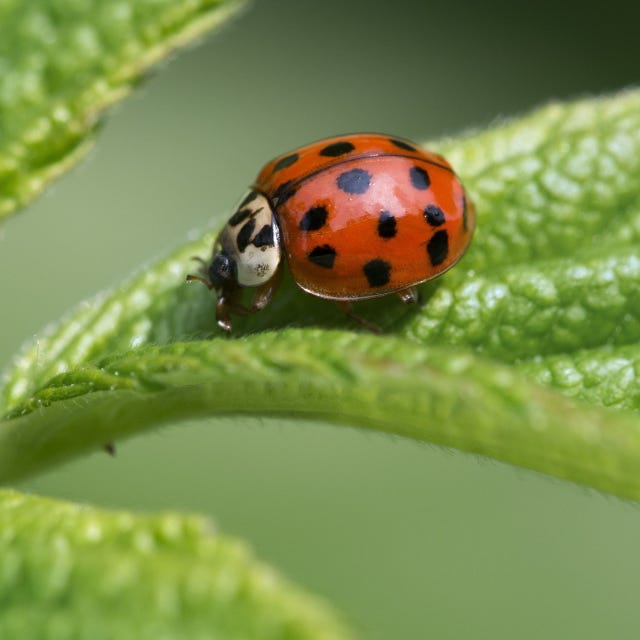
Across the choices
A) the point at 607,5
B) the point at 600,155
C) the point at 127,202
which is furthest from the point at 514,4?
the point at 600,155

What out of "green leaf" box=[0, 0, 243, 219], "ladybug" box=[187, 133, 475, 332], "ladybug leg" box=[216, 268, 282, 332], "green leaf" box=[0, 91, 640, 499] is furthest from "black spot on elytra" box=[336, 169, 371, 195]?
"green leaf" box=[0, 0, 243, 219]

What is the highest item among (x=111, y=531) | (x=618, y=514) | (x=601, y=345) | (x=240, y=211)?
(x=618, y=514)

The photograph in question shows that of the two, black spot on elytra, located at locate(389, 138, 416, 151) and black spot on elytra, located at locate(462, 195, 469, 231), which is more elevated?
black spot on elytra, located at locate(389, 138, 416, 151)

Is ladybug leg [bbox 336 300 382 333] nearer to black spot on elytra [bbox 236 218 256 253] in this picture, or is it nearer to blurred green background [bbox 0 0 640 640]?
black spot on elytra [bbox 236 218 256 253]

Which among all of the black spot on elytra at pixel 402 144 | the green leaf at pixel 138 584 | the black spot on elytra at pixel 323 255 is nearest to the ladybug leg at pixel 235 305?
the black spot on elytra at pixel 323 255

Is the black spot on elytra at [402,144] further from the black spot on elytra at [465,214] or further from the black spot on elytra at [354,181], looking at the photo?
the black spot on elytra at [465,214]

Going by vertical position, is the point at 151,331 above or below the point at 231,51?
below

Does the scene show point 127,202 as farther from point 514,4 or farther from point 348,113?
point 514,4
